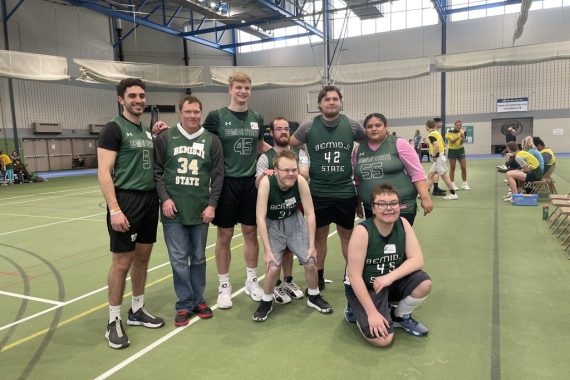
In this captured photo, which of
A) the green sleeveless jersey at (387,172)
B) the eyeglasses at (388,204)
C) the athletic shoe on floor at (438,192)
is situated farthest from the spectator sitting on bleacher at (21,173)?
the eyeglasses at (388,204)

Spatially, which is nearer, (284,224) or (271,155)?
(284,224)

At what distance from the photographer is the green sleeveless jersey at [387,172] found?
3510mm

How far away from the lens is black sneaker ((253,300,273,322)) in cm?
350

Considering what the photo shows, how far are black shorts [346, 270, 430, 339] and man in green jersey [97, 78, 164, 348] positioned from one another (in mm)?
1731

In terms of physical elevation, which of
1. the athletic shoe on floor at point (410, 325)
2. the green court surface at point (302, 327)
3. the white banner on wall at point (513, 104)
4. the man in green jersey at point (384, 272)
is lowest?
the green court surface at point (302, 327)

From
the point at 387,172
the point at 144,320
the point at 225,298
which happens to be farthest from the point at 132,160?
the point at 387,172

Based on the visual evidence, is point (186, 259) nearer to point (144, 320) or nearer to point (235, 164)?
point (144, 320)

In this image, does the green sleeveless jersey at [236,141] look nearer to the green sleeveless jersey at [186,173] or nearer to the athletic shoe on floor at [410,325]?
the green sleeveless jersey at [186,173]

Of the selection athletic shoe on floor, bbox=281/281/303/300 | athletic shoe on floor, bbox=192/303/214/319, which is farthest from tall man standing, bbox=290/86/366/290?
athletic shoe on floor, bbox=192/303/214/319

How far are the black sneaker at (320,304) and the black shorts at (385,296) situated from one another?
444 mm

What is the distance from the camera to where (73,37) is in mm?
22812

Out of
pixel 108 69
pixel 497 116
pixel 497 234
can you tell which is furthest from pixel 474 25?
pixel 497 234

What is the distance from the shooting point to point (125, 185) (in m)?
3.13

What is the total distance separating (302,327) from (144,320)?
1322 mm
